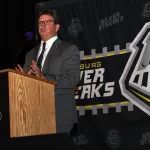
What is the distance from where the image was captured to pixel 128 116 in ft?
→ 13.3

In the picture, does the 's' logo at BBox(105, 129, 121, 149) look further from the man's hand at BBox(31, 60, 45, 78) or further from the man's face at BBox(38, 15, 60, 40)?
the man's hand at BBox(31, 60, 45, 78)

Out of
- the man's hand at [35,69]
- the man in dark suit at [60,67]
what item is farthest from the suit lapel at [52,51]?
the man's hand at [35,69]

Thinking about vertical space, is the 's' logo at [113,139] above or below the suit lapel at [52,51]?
below

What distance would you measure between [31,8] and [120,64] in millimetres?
1646

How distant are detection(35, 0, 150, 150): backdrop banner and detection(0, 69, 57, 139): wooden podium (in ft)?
6.08

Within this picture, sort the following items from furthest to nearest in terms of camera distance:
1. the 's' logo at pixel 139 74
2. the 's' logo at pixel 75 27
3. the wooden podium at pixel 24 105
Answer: the 's' logo at pixel 75 27, the 's' logo at pixel 139 74, the wooden podium at pixel 24 105

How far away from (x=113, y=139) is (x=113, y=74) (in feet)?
2.43

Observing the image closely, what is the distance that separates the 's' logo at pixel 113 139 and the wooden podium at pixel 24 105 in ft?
6.25

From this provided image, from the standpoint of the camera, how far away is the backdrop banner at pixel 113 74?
4.01m

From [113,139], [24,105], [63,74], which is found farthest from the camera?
[113,139]

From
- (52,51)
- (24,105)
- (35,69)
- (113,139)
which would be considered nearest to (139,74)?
(113,139)

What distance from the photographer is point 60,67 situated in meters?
2.68

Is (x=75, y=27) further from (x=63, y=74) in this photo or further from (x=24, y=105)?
(x=24, y=105)

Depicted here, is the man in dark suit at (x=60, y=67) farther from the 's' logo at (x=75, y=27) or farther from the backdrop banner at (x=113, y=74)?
the 's' logo at (x=75, y=27)
